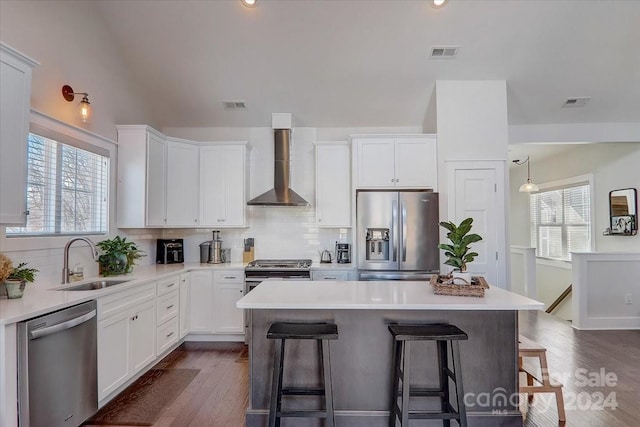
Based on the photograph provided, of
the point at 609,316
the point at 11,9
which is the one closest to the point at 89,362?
the point at 11,9

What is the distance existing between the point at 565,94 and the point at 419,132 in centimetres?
176

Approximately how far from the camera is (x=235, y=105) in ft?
15.2

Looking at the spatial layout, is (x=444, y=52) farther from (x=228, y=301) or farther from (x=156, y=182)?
(x=228, y=301)

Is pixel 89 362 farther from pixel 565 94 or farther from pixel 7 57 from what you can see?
→ pixel 565 94

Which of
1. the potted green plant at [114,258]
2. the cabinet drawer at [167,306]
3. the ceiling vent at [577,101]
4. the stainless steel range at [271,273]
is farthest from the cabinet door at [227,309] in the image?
the ceiling vent at [577,101]

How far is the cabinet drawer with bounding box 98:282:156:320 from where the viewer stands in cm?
262

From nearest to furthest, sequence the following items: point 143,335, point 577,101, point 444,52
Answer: point 143,335
point 444,52
point 577,101

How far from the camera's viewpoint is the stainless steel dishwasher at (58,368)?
1950 millimetres

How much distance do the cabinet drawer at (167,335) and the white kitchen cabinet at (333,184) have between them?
2.08 m

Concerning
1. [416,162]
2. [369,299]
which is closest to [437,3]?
[416,162]

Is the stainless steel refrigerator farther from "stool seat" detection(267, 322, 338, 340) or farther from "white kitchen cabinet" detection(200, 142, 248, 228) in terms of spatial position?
"stool seat" detection(267, 322, 338, 340)

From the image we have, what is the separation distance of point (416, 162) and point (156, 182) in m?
3.16

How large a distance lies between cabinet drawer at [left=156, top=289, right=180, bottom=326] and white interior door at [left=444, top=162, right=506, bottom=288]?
129 inches

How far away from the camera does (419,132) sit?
4.92 metres
